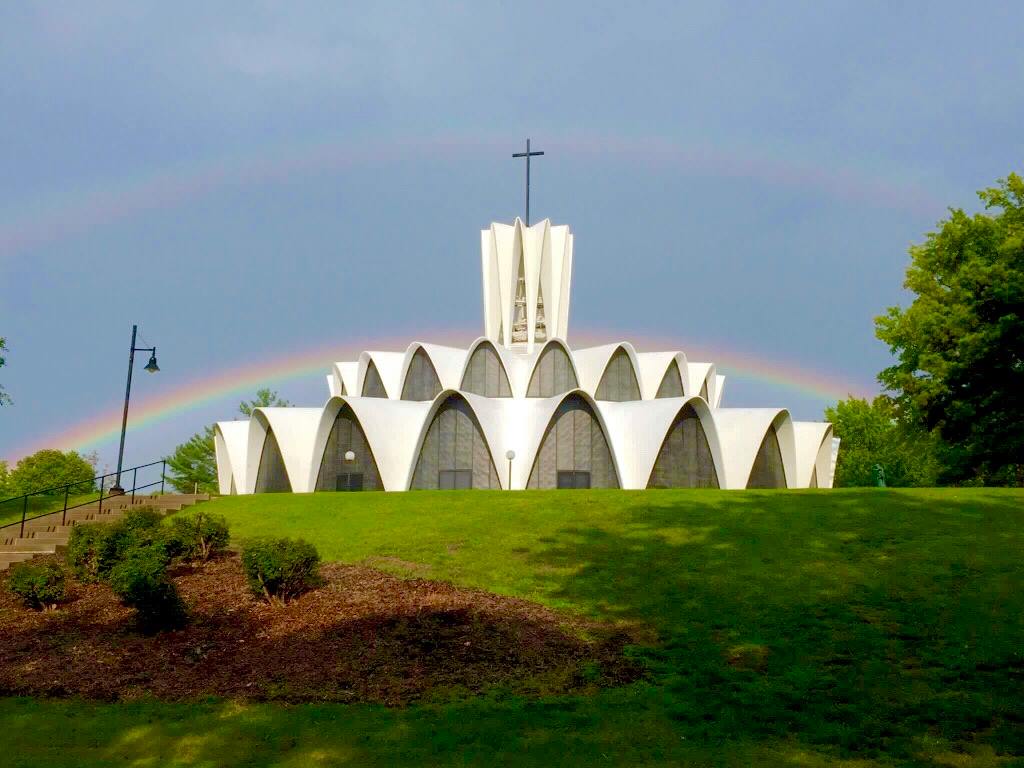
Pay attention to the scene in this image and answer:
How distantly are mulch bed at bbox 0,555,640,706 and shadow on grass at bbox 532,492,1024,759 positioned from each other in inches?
44.0

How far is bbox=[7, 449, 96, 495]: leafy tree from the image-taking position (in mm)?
75438

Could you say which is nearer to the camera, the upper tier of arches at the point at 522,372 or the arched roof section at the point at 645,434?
the arched roof section at the point at 645,434

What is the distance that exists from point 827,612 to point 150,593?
895 cm

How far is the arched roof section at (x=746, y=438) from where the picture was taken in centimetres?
3347

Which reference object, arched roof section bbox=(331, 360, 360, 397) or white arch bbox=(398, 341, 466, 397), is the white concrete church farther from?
arched roof section bbox=(331, 360, 360, 397)

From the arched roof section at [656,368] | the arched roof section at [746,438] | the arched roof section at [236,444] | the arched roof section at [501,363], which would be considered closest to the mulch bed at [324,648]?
the arched roof section at [746,438]

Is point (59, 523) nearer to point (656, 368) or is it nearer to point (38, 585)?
point (38, 585)

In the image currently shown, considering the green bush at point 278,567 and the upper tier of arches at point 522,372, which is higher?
the upper tier of arches at point 522,372

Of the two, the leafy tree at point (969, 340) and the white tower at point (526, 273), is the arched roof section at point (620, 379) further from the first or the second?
the leafy tree at point (969, 340)

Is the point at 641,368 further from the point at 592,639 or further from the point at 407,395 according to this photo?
the point at 592,639

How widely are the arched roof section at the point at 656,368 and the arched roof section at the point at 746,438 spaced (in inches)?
208

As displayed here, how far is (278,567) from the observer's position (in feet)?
39.1

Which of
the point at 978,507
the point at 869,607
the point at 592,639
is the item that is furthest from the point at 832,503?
the point at 592,639

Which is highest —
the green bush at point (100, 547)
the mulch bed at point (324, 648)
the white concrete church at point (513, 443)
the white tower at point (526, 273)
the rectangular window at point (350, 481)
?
the white tower at point (526, 273)
